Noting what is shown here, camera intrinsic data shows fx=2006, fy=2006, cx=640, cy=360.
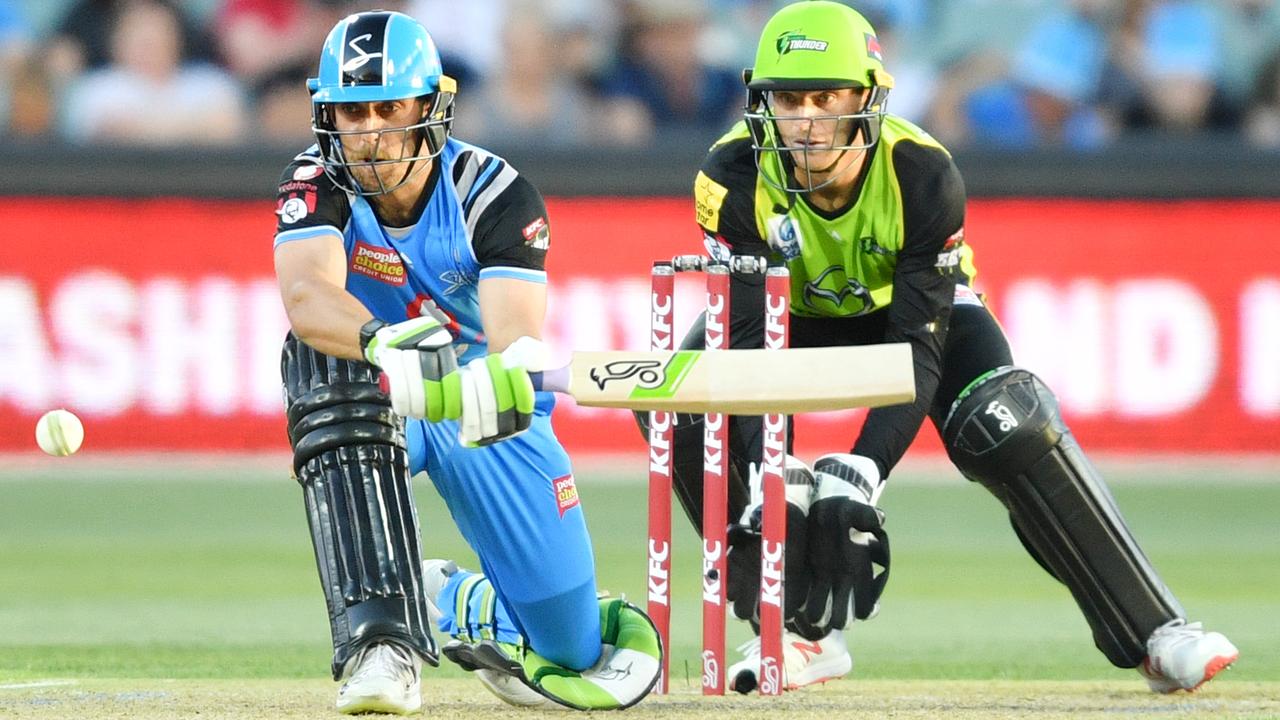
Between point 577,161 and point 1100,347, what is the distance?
110 inches

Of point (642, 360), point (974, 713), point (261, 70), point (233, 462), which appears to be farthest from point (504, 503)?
point (261, 70)

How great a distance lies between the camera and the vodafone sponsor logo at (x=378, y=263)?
14.9ft

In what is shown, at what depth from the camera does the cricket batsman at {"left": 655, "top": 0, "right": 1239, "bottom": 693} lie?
468 centimetres

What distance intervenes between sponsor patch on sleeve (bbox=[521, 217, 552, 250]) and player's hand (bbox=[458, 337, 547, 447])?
51cm

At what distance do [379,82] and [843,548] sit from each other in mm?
1450

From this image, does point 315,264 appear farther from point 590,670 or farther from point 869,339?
point 869,339

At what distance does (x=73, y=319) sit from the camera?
32.5ft

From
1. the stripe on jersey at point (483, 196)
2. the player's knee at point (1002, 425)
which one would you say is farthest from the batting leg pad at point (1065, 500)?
the stripe on jersey at point (483, 196)

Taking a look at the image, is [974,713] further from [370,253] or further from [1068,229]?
[1068,229]

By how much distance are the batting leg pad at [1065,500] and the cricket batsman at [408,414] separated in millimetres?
976

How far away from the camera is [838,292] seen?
5062 mm

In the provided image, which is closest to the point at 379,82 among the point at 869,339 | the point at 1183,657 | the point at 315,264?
the point at 315,264

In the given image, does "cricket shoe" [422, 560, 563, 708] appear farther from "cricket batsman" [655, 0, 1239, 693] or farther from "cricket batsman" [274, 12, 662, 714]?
"cricket batsman" [655, 0, 1239, 693]

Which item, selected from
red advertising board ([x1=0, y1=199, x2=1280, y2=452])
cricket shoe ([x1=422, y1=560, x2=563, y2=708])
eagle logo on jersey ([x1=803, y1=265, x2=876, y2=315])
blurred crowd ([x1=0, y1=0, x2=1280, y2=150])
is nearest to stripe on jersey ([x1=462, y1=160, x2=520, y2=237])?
cricket shoe ([x1=422, y1=560, x2=563, y2=708])
